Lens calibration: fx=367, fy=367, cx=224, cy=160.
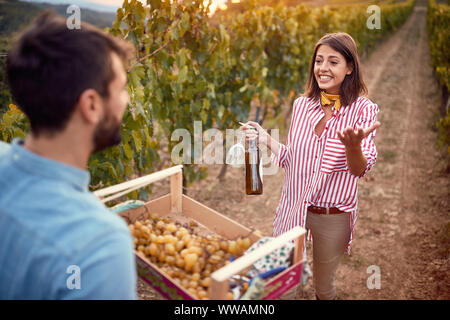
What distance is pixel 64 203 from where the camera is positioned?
0.95 meters

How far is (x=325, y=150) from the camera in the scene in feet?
6.88

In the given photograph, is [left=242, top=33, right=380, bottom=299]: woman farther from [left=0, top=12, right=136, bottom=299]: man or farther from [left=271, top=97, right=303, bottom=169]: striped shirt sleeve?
[left=0, top=12, right=136, bottom=299]: man

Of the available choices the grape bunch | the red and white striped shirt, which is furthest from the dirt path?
the red and white striped shirt

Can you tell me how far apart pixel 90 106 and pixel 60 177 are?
0.70ft

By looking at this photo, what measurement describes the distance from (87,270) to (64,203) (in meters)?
0.18

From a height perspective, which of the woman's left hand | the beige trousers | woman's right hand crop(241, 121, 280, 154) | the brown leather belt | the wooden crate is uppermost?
the woman's left hand

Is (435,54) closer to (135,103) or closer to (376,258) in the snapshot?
(376,258)

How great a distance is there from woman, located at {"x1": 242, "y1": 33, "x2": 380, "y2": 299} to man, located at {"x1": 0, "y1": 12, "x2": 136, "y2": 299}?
1.19m

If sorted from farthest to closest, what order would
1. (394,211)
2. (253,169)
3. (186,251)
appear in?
(394,211) → (253,169) → (186,251)

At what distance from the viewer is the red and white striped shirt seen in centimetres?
209

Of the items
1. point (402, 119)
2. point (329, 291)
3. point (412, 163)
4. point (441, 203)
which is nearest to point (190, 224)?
point (329, 291)
